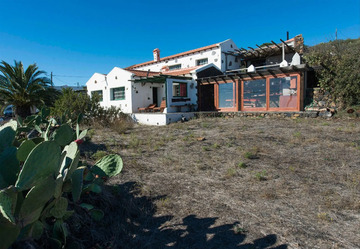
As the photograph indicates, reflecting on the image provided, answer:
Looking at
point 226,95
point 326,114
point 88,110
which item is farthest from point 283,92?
point 88,110

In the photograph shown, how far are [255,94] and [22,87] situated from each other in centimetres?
1171

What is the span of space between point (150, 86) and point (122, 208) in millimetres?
14293

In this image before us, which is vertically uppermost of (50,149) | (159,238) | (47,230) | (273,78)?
(273,78)

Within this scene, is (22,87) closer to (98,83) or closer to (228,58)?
(98,83)

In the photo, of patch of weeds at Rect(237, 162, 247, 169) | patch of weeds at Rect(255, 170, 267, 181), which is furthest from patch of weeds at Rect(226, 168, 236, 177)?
patch of weeds at Rect(255, 170, 267, 181)

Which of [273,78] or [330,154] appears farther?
[273,78]

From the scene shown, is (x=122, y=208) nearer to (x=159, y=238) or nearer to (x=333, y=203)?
(x=159, y=238)

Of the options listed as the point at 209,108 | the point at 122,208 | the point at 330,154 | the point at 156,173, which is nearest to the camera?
the point at 122,208

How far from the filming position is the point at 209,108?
15.5 meters

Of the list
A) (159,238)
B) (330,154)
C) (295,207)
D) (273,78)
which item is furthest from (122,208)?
(273,78)

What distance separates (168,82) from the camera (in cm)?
1386

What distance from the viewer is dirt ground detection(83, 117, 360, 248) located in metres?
2.58

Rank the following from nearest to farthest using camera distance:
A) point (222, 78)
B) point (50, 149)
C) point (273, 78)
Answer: point (50, 149) → point (273, 78) → point (222, 78)

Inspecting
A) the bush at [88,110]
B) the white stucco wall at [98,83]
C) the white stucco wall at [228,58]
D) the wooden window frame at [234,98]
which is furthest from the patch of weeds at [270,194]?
the white stucco wall at [98,83]
